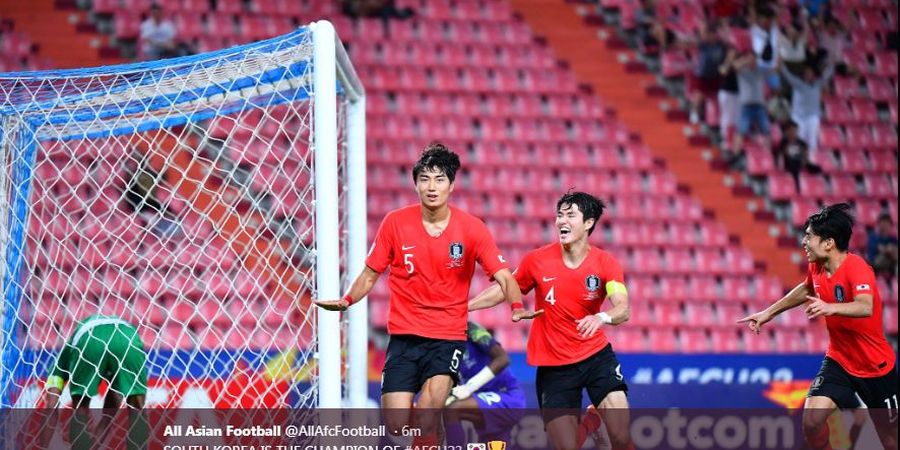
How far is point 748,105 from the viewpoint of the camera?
14430 mm

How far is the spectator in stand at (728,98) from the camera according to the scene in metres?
14.4

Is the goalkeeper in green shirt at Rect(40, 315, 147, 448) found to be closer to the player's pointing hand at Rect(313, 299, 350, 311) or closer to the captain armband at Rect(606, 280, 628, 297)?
the player's pointing hand at Rect(313, 299, 350, 311)

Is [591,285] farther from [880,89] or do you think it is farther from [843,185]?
[880,89]

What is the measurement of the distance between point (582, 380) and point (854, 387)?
1478mm

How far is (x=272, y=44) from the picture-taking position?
6.34m

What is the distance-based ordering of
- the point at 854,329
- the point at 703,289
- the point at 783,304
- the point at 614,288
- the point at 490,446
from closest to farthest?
the point at 614,288 < the point at 854,329 < the point at 783,304 < the point at 490,446 < the point at 703,289

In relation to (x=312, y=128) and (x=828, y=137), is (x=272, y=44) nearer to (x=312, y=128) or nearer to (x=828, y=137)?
(x=312, y=128)

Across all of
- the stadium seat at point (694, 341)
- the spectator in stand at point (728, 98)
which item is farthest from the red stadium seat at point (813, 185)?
the stadium seat at point (694, 341)

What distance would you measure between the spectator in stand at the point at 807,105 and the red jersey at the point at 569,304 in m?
9.13

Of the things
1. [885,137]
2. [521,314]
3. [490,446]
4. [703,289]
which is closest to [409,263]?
[521,314]

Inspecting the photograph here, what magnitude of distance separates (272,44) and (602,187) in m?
7.75

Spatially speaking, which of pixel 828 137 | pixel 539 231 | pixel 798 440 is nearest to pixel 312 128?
pixel 798 440

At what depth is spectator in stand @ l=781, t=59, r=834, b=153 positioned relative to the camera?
14734 millimetres

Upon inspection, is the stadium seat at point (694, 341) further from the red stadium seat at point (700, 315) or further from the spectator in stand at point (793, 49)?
the spectator in stand at point (793, 49)
